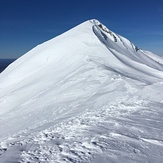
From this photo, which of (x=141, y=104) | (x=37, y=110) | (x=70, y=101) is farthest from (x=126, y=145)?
(x=37, y=110)

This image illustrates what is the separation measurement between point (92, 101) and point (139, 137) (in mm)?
3242

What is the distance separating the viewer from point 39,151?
12.1 ft

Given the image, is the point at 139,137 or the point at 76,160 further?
the point at 139,137

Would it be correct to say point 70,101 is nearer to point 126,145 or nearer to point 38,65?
point 126,145

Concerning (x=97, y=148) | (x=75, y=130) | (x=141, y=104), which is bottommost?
(x=97, y=148)

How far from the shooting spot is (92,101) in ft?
24.6

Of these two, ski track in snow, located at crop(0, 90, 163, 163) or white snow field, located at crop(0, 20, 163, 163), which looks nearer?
ski track in snow, located at crop(0, 90, 163, 163)

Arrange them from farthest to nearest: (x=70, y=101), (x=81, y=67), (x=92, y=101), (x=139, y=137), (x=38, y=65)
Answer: (x=38, y=65) < (x=81, y=67) < (x=70, y=101) < (x=92, y=101) < (x=139, y=137)

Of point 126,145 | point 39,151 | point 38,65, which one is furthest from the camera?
point 38,65

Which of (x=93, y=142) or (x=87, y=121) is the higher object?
(x=87, y=121)

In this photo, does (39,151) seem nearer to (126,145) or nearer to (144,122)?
(126,145)

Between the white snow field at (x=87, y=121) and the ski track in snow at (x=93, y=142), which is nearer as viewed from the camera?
the ski track in snow at (x=93, y=142)

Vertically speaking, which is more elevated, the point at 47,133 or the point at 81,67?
the point at 81,67

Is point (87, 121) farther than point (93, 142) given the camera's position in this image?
Yes
